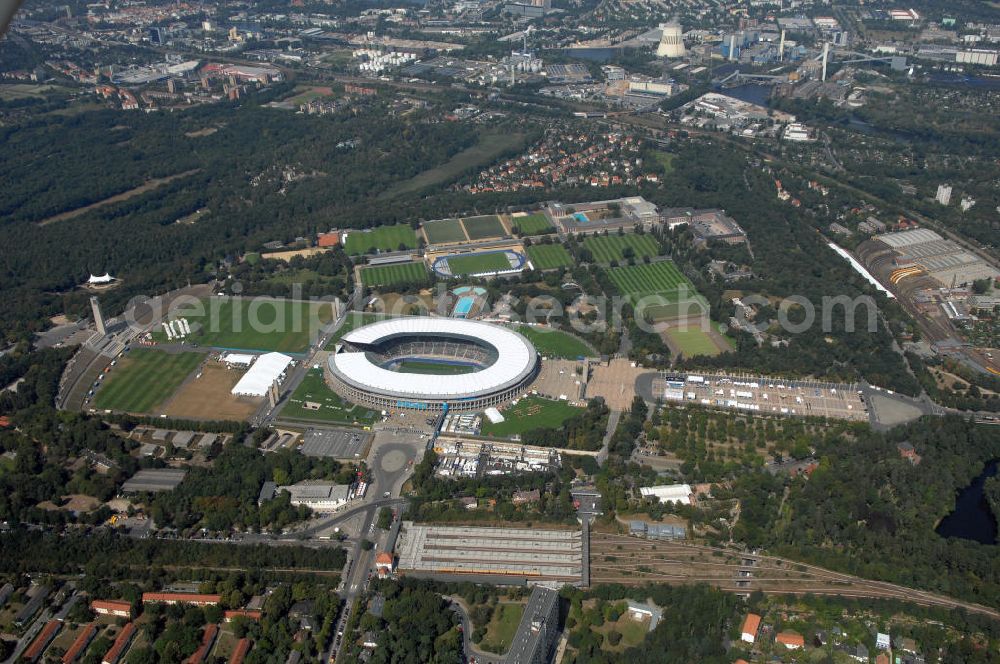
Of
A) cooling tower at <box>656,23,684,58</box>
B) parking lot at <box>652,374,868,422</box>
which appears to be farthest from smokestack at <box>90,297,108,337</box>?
cooling tower at <box>656,23,684,58</box>

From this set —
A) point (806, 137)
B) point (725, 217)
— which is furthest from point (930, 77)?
point (725, 217)

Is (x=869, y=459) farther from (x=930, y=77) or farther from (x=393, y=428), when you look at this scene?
(x=930, y=77)

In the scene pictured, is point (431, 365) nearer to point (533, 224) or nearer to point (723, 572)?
point (723, 572)

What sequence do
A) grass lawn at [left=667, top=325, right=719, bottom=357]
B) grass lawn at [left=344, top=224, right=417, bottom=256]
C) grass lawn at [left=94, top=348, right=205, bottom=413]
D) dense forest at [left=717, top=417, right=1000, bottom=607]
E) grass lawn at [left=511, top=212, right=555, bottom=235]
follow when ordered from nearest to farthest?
dense forest at [left=717, top=417, right=1000, bottom=607] → grass lawn at [left=94, top=348, right=205, bottom=413] → grass lawn at [left=667, top=325, right=719, bottom=357] → grass lawn at [left=344, top=224, right=417, bottom=256] → grass lawn at [left=511, top=212, right=555, bottom=235]

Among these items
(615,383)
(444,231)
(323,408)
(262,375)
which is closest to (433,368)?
(323,408)

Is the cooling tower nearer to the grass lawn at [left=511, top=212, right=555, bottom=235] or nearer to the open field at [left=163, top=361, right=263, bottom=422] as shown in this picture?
the grass lawn at [left=511, top=212, right=555, bottom=235]

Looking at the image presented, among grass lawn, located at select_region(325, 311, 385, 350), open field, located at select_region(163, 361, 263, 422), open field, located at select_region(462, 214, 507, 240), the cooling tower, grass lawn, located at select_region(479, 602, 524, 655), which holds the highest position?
the cooling tower
